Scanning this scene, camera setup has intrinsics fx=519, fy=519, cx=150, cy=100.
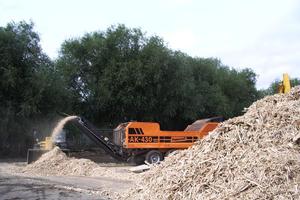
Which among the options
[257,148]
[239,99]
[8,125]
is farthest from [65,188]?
[239,99]

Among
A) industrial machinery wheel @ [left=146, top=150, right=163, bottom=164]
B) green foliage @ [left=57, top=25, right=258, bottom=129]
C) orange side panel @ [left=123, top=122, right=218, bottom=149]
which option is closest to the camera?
orange side panel @ [left=123, top=122, right=218, bottom=149]

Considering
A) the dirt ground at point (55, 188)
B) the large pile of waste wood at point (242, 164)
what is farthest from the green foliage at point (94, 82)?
the large pile of waste wood at point (242, 164)

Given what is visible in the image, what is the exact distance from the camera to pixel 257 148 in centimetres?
941

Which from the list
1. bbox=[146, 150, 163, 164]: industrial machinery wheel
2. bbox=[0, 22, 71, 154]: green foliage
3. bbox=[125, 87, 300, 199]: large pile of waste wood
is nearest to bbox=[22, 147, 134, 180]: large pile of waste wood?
bbox=[146, 150, 163, 164]: industrial machinery wheel

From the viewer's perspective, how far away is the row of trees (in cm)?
3300

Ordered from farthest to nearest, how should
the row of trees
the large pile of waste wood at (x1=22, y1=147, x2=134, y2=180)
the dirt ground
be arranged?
the row of trees → the large pile of waste wood at (x1=22, y1=147, x2=134, y2=180) → the dirt ground

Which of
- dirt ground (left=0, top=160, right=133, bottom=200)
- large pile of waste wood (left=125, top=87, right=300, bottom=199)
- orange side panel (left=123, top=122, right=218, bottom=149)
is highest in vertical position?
orange side panel (left=123, top=122, right=218, bottom=149)

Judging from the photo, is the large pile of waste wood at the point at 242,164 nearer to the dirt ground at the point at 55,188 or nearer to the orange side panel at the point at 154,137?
the dirt ground at the point at 55,188

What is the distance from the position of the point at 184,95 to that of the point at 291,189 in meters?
31.5

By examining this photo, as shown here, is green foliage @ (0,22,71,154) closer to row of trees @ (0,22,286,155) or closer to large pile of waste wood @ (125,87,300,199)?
row of trees @ (0,22,286,155)

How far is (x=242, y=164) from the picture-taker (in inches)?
358

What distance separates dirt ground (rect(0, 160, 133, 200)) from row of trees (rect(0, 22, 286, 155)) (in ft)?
42.6

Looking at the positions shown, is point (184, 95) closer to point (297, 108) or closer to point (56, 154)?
point (56, 154)

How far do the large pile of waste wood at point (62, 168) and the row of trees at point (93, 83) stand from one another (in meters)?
9.02
